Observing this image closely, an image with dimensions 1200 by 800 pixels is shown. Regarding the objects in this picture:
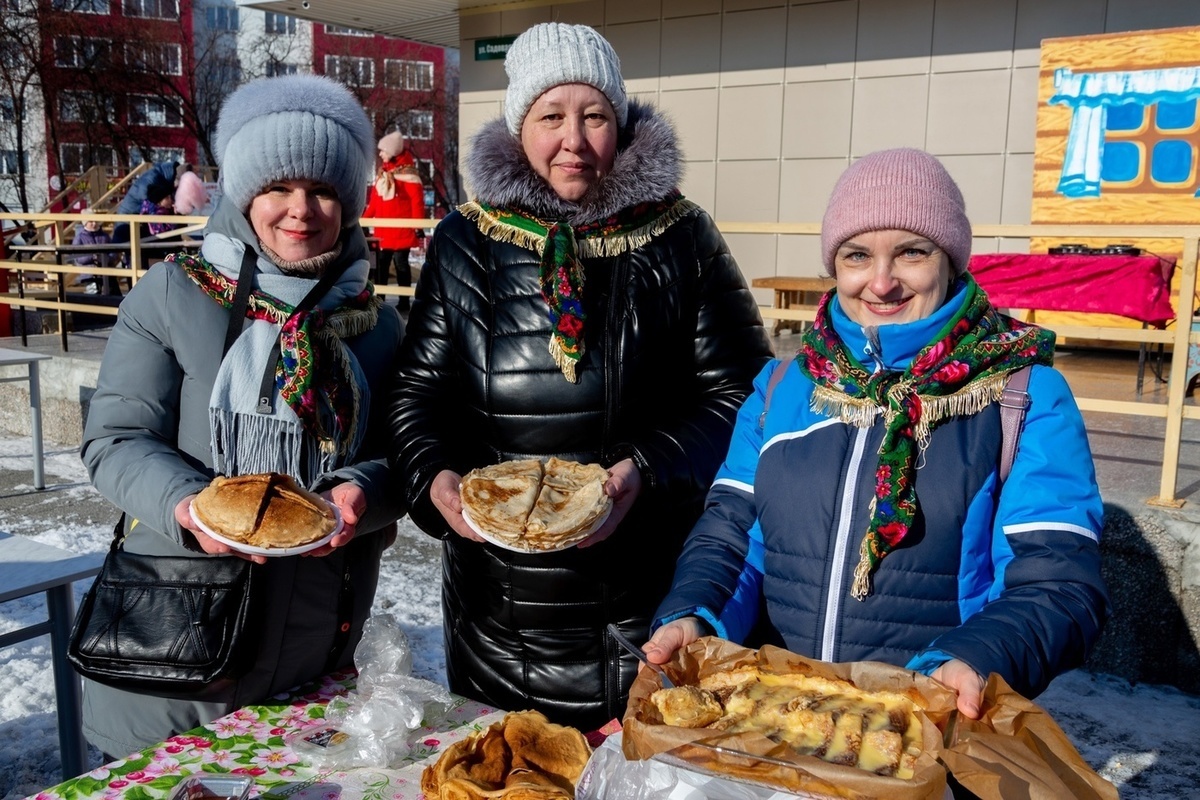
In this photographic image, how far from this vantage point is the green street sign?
1123cm

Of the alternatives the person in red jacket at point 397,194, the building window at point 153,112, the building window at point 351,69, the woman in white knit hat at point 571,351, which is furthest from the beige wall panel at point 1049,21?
the building window at point 351,69

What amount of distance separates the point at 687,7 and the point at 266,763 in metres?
9.96

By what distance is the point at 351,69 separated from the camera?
37.2 m

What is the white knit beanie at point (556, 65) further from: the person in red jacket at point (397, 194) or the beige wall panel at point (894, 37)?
the person in red jacket at point (397, 194)

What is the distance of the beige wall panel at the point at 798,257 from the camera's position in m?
9.82

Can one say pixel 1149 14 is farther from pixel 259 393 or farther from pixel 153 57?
pixel 153 57

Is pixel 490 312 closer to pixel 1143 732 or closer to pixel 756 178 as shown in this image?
pixel 1143 732

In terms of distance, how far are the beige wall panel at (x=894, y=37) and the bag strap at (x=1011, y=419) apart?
8.45m

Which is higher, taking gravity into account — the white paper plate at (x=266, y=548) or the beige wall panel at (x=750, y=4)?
the beige wall panel at (x=750, y=4)

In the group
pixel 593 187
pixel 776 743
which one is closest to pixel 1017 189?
pixel 593 187

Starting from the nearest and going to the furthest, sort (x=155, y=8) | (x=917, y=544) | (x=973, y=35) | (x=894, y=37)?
(x=917, y=544) → (x=973, y=35) → (x=894, y=37) → (x=155, y=8)

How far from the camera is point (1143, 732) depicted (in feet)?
11.8

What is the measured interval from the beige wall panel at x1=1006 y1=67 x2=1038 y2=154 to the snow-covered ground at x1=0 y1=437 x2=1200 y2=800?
19.7ft

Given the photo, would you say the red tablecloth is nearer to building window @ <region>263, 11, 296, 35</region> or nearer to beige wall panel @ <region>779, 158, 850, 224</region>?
beige wall panel @ <region>779, 158, 850, 224</region>
